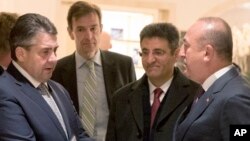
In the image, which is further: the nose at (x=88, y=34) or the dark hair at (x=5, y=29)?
the nose at (x=88, y=34)

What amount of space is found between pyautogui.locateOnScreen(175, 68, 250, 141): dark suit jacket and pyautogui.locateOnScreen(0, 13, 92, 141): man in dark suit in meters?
0.50

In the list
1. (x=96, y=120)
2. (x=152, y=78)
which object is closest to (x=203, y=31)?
(x=152, y=78)

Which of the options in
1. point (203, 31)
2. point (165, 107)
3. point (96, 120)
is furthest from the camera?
point (96, 120)

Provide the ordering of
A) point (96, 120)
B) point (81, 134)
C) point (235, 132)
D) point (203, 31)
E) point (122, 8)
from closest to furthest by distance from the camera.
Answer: point (235, 132), point (203, 31), point (81, 134), point (96, 120), point (122, 8)

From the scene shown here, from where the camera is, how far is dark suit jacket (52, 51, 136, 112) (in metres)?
2.59

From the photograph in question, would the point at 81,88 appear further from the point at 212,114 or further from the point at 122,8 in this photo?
the point at 122,8

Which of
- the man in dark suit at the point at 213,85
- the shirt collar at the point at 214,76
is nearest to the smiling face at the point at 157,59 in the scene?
the man in dark suit at the point at 213,85

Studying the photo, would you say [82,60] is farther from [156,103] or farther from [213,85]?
[213,85]

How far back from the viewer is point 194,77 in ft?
6.42

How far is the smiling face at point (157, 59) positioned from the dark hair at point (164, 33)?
0.02m

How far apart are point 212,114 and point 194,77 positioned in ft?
0.80

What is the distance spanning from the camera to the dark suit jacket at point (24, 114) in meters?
1.69

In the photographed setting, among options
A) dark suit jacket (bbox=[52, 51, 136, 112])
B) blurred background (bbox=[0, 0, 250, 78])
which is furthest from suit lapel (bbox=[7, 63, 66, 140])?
blurred background (bbox=[0, 0, 250, 78])

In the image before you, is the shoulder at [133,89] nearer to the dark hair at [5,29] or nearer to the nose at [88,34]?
the nose at [88,34]
